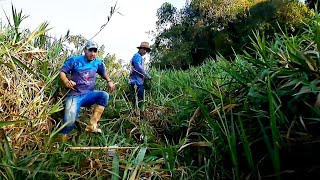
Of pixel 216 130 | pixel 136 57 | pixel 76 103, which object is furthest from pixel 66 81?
pixel 136 57

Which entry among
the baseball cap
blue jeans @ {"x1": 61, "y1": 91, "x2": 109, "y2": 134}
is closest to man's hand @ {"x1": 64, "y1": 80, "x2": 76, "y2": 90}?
blue jeans @ {"x1": 61, "y1": 91, "x2": 109, "y2": 134}

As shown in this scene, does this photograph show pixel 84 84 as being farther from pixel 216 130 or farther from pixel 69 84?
pixel 216 130

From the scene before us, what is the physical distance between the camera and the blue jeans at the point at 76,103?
408 centimetres

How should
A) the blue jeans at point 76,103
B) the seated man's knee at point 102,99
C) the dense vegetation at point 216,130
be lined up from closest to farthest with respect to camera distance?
the dense vegetation at point 216,130 → the blue jeans at point 76,103 → the seated man's knee at point 102,99

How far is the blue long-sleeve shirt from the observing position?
628cm

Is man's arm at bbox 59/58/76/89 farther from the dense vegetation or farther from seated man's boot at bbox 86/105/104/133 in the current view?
seated man's boot at bbox 86/105/104/133

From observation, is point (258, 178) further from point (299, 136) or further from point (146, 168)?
point (146, 168)

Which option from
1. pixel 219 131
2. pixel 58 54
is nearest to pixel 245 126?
pixel 219 131

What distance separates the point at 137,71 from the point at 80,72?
1.85 m

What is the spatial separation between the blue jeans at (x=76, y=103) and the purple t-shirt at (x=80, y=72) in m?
0.07

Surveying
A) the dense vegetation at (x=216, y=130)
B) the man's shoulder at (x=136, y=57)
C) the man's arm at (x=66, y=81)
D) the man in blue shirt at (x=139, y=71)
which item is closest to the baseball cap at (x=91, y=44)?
the man's arm at (x=66, y=81)

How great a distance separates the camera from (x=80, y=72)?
14.8 feet

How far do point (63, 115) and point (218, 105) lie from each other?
6.14ft

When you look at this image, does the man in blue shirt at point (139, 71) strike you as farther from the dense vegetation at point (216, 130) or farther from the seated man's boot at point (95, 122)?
the dense vegetation at point (216, 130)
